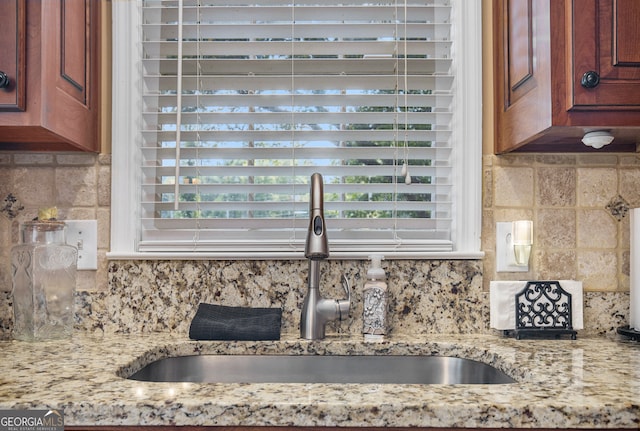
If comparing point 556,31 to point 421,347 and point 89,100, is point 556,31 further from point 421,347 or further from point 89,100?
point 89,100

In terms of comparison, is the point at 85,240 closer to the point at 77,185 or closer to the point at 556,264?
the point at 77,185

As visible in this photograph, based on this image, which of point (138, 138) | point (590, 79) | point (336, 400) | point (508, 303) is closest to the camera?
point (336, 400)

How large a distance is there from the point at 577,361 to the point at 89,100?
1.38m

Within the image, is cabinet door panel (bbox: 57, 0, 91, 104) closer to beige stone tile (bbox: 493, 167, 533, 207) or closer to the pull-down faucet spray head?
the pull-down faucet spray head

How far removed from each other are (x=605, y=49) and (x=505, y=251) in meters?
0.61

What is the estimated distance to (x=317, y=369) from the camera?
1634 millimetres

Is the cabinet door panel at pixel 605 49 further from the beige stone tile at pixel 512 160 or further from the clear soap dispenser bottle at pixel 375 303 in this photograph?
the clear soap dispenser bottle at pixel 375 303

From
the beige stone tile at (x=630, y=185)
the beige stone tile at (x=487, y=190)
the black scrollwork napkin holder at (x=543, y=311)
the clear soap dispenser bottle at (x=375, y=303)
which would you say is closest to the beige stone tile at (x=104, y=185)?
the clear soap dispenser bottle at (x=375, y=303)

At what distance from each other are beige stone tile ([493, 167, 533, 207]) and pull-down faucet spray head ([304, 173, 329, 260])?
1.69 feet

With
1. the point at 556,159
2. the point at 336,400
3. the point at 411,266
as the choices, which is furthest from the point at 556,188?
the point at 336,400

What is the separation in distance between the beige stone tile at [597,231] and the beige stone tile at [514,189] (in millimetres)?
164

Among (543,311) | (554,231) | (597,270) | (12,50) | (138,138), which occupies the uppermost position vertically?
(12,50)

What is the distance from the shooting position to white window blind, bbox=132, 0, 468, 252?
71.7 inches

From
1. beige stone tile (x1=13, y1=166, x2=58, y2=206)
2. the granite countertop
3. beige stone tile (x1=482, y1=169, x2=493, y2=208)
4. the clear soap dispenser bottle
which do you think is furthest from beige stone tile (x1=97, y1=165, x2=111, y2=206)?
beige stone tile (x1=482, y1=169, x2=493, y2=208)
